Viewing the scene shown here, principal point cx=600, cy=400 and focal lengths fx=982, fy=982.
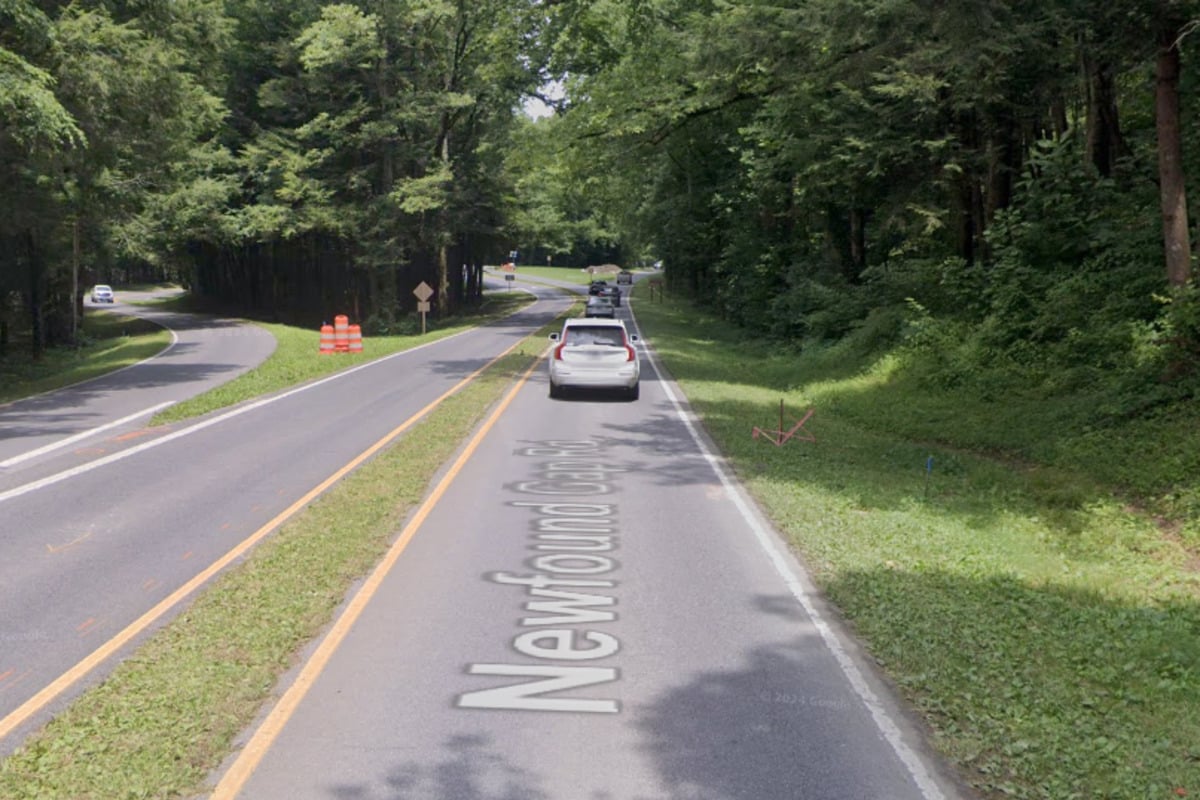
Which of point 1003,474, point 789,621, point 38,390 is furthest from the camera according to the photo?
point 38,390

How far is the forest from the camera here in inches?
621

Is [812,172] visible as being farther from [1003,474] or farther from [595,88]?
[1003,474]

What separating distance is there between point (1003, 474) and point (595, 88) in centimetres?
1658

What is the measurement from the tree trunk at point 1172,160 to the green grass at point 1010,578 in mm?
2452

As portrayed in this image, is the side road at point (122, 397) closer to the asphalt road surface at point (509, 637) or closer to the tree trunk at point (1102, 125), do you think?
the asphalt road surface at point (509, 637)

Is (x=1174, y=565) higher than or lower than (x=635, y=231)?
lower

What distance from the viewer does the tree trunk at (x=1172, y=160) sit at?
43.5 ft

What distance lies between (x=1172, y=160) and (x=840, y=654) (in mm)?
10495

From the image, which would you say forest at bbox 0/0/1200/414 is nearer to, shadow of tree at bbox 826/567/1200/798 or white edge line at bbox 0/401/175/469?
white edge line at bbox 0/401/175/469

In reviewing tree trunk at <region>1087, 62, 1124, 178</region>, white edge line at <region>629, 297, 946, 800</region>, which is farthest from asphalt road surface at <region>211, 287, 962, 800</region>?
tree trunk at <region>1087, 62, 1124, 178</region>

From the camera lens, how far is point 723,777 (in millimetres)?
4898

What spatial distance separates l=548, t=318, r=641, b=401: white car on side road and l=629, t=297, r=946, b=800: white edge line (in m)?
7.34

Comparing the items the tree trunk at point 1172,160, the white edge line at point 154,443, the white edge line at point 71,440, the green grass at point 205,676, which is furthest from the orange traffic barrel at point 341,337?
the tree trunk at point 1172,160

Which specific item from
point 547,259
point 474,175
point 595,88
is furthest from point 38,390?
point 547,259
